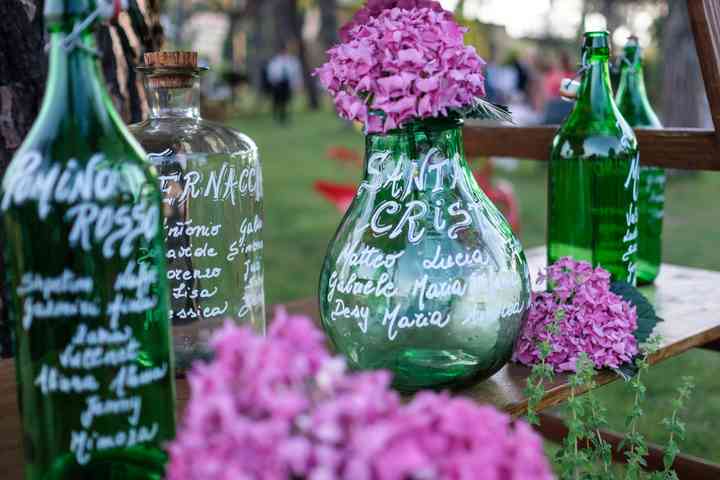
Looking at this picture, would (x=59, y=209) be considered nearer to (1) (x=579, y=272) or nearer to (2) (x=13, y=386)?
(2) (x=13, y=386)

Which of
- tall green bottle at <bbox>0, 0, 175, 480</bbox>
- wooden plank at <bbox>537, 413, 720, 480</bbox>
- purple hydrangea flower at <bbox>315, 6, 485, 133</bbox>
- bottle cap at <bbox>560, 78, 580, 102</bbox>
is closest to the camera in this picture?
tall green bottle at <bbox>0, 0, 175, 480</bbox>

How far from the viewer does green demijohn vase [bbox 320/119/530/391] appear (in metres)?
0.86

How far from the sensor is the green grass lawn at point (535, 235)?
2.79 metres

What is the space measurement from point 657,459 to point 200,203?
1098 mm

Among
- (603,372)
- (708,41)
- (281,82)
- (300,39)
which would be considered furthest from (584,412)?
(300,39)

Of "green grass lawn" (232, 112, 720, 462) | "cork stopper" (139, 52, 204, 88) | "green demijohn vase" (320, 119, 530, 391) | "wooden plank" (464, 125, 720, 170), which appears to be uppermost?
"cork stopper" (139, 52, 204, 88)

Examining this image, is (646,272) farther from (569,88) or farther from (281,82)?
(281,82)

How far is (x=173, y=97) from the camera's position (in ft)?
3.27

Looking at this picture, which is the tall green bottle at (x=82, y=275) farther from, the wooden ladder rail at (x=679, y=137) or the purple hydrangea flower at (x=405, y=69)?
the wooden ladder rail at (x=679, y=137)

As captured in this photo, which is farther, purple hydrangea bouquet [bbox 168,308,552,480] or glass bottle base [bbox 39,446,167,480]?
glass bottle base [bbox 39,446,167,480]

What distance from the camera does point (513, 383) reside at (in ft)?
3.18

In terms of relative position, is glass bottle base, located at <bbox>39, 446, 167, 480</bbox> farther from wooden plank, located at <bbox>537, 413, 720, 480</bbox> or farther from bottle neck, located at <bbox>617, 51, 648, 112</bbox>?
bottle neck, located at <bbox>617, 51, 648, 112</bbox>

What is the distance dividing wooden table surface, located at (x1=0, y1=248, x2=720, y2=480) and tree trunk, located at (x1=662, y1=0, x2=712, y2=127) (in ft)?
20.4

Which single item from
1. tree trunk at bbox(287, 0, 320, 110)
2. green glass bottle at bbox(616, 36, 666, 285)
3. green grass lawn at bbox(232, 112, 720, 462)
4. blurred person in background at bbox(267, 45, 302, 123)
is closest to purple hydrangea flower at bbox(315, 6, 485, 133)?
green glass bottle at bbox(616, 36, 666, 285)
